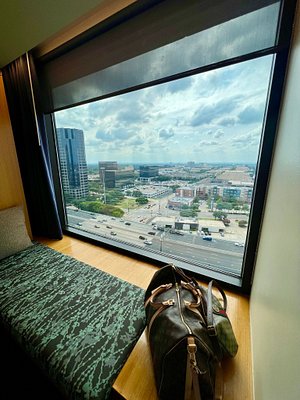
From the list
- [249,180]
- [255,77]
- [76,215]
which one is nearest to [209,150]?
[249,180]

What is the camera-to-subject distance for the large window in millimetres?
772

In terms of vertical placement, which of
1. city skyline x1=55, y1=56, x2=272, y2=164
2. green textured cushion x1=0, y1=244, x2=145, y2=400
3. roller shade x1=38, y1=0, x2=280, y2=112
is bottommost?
green textured cushion x1=0, y1=244, x2=145, y2=400

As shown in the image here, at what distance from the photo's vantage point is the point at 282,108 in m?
0.68

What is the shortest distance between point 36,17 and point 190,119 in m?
1.00

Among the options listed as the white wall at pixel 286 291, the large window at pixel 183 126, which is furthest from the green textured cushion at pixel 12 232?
the white wall at pixel 286 291

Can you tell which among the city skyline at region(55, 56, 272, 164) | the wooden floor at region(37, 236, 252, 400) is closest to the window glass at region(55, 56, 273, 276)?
the city skyline at region(55, 56, 272, 164)

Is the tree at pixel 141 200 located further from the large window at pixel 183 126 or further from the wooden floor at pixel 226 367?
the wooden floor at pixel 226 367

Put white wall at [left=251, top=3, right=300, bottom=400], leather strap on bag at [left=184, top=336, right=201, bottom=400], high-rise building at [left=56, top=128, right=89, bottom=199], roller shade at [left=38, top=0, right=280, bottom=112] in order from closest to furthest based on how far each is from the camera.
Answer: white wall at [left=251, top=3, right=300, bottom=400]
leather strap on bag at [left=184, top=336, right=201, bottom=400]
roller shade at [left=38, top=0, right=280, bottom=112]
high-rise building at [left=56, top=128, right=89, bottom=199]

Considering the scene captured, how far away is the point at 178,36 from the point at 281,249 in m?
1.12

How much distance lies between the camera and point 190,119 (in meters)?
1.01

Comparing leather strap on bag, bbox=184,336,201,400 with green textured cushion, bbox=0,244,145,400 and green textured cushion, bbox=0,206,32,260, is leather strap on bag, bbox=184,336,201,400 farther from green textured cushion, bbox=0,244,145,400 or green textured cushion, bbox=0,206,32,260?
green textured cushion, bbox=0,206,32,260

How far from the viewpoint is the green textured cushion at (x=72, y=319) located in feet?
2.04

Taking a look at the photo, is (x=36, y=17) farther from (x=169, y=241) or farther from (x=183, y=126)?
(x=169, y=241)

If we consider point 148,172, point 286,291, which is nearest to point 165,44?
point 148,172
